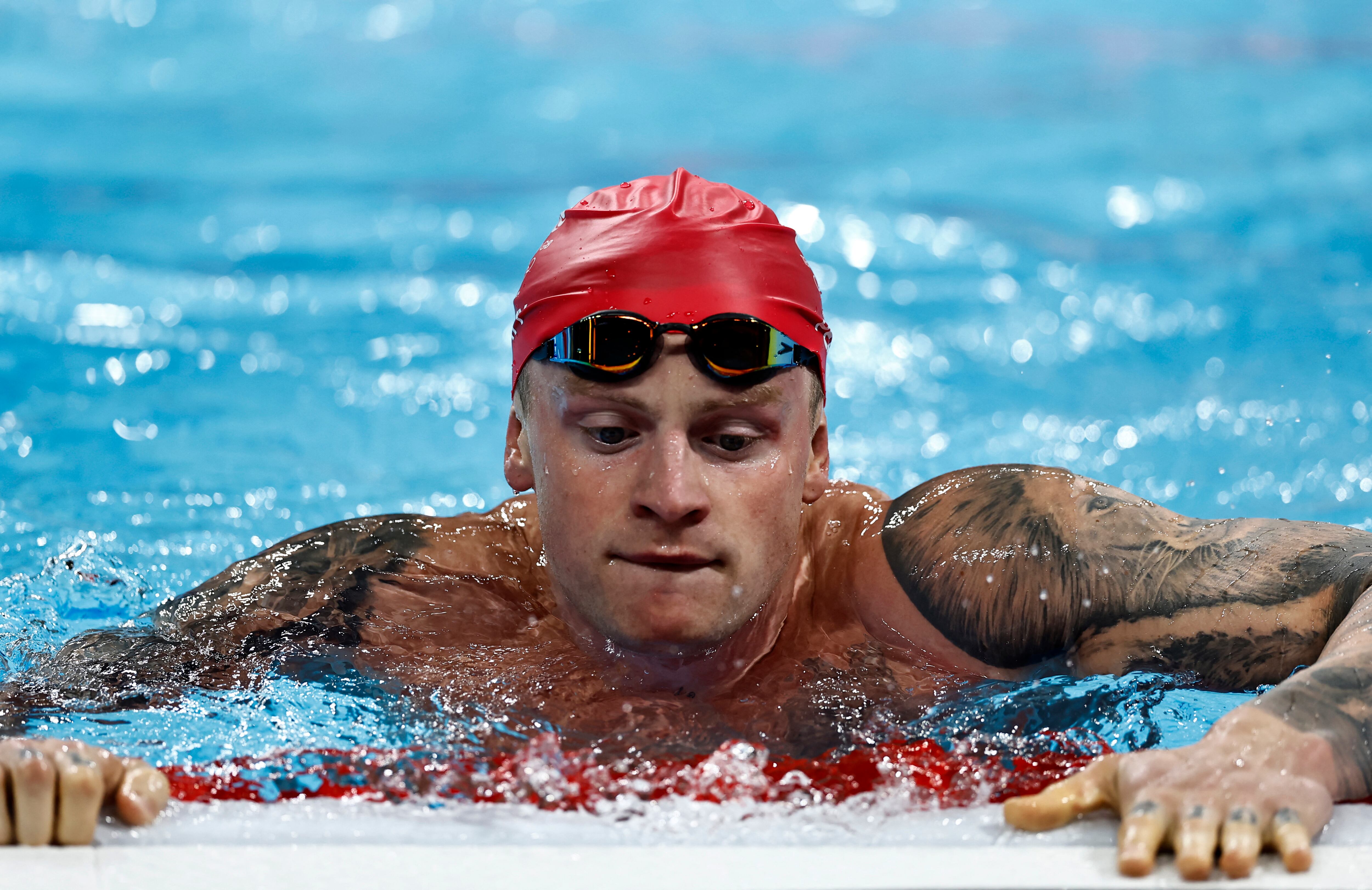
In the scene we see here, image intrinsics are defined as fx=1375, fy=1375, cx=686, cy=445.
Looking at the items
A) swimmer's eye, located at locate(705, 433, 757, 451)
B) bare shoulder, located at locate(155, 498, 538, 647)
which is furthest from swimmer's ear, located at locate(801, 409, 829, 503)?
bare shoulder, located at locate(155, 498, 538, 647)

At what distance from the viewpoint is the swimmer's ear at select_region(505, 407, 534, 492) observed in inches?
104

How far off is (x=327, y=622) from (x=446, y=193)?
16.8 ft

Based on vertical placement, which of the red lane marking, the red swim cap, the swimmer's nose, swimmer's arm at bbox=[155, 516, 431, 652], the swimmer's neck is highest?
the red swim cap

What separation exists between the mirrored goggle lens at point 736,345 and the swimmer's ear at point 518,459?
46 centimetres

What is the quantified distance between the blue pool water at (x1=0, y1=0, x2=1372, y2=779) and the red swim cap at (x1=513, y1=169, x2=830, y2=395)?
2.47 feet

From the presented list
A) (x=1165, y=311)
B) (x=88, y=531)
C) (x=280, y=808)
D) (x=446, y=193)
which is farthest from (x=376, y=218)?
(x=280, y=808)

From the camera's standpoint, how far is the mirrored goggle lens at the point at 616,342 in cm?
234

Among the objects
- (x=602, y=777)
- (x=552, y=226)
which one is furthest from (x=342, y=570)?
(x=552, y=226)

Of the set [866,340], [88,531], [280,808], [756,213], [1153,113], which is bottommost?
[280,808]

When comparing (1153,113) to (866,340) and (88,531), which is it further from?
(88,531)

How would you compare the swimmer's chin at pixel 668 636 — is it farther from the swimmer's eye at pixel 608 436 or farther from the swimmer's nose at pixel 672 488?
the swimmer's eye at pixel 608 436

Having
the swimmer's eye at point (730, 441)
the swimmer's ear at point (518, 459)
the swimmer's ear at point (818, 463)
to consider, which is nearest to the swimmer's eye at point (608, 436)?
the swimmer's eye at point (730, 441)

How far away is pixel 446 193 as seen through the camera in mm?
7523

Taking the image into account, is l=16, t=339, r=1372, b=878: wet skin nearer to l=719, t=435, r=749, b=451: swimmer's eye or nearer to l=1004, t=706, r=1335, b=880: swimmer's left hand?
l=719, t=435, r=749, b=451: swimmer's eye
